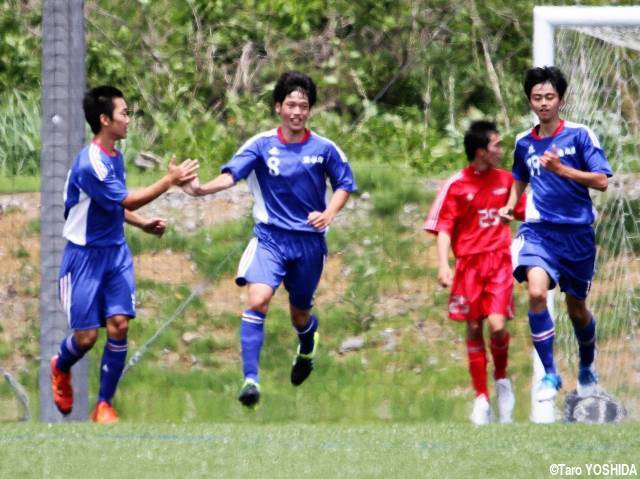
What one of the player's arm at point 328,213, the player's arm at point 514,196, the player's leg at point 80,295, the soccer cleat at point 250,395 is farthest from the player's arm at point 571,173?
the player's leg at point 80,295

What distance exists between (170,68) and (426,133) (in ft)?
9.04

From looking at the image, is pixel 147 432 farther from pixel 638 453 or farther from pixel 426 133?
pixel 426 133

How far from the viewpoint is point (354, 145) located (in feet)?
38.4

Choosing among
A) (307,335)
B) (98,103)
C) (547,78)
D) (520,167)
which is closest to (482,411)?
(307,335)

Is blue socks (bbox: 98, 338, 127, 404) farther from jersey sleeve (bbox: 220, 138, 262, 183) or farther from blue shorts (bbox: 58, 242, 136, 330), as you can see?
jersey sleeve (bbox: 220, 138, 262, 183)

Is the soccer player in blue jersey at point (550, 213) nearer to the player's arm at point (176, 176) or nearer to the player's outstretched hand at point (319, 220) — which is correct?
the player's outstretched hand at point (319, 220)

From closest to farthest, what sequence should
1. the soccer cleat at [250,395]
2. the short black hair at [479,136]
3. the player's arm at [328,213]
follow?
the soccer cleat at [250,395]
the player's arm at [328,213]
the short black hair at [479,136]

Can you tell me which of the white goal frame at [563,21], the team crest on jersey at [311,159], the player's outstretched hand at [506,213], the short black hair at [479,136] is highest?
the white goal frame at [563,21]

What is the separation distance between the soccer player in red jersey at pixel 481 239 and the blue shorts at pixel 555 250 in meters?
0.42

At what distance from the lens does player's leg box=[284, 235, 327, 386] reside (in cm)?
894

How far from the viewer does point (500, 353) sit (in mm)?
9383

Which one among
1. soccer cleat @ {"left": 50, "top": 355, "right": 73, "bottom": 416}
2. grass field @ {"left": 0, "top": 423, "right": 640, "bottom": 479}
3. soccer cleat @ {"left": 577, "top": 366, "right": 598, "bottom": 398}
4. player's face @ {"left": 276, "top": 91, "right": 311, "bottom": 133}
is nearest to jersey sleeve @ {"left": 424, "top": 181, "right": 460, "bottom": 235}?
player's face @ {"left": 276, "top": 91, "right": 311, "bottom": 133}

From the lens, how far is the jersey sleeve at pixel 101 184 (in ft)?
28.0

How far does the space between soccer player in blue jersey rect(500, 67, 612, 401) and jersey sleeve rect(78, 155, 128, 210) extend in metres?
2.04
